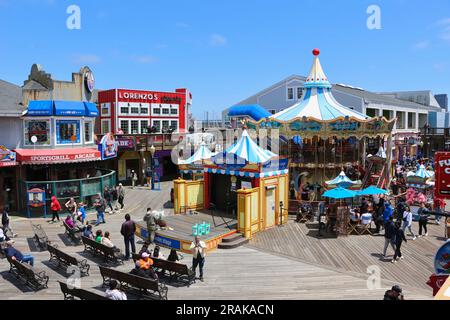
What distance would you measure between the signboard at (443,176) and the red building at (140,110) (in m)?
29.3

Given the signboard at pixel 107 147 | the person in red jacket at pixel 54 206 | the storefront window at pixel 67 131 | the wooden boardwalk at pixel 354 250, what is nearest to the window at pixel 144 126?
the signboard at pixel 107 147

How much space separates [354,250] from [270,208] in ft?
15.1

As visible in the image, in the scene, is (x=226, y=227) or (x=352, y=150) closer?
(x=226, y=227)

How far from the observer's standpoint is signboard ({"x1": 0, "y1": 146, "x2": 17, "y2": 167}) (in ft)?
67.8

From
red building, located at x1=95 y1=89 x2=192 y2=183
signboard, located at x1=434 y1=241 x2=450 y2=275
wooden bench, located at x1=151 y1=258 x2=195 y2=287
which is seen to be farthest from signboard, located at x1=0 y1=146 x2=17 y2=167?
signboard, located at x1=434 y1=241 x2=450 y2=275

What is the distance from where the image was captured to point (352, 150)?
2511cm

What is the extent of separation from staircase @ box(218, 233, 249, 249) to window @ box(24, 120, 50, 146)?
43.1ft

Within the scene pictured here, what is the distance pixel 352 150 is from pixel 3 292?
20.5 metres

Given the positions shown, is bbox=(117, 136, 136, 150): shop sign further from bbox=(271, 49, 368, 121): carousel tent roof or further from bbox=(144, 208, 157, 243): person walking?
bbox=(144, 208, 157, 243): person walking

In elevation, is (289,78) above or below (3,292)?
above

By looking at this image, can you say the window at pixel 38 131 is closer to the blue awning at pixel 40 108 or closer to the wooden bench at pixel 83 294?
the blue awning at pixel 40 108
